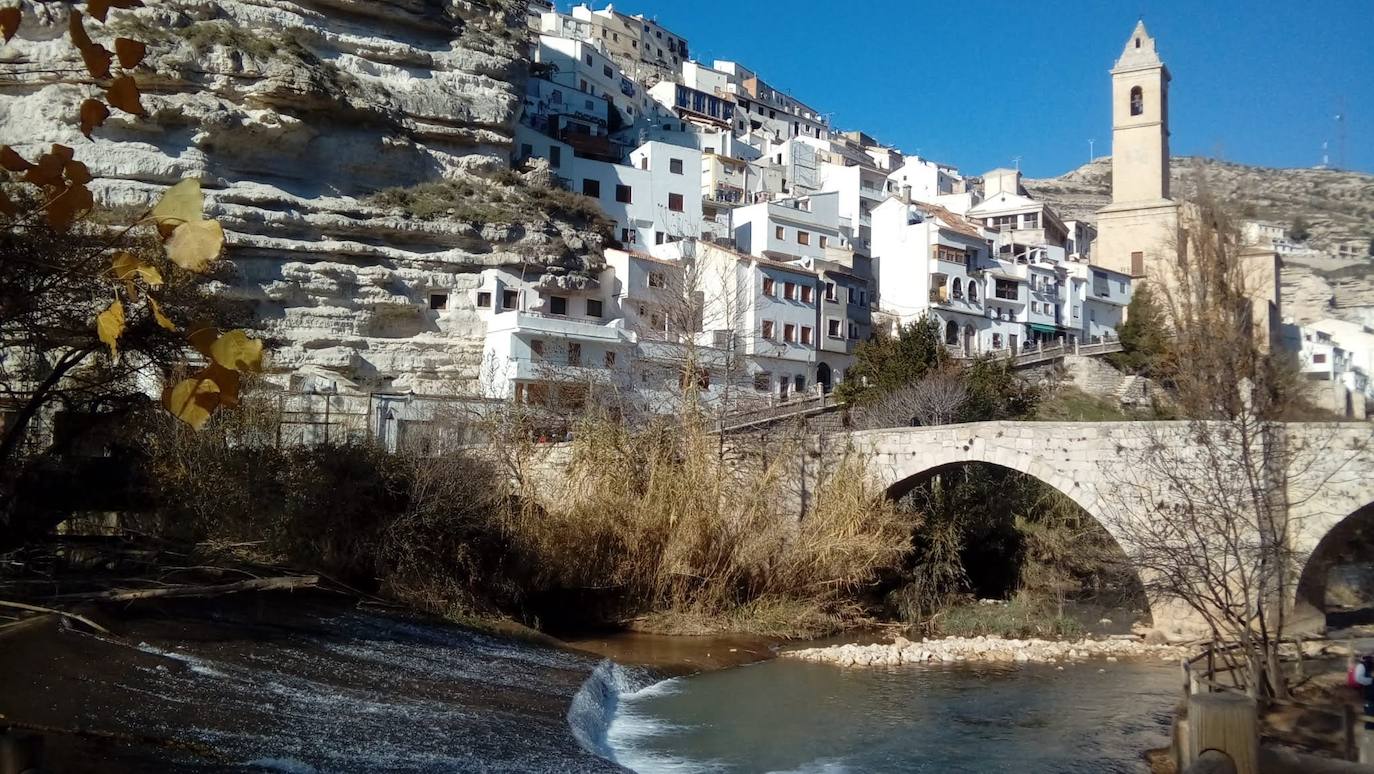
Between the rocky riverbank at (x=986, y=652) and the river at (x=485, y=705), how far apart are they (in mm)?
610

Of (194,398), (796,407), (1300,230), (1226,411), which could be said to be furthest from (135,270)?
(1300,230)

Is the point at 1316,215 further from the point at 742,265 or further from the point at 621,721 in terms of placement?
the point at 621,721

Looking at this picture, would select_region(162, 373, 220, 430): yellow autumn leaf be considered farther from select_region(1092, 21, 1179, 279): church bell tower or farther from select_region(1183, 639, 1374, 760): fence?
select_region(1092, 21, 1179, 279): church bell tower

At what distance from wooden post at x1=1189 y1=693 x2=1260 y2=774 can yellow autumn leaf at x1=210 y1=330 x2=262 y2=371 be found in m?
6.35

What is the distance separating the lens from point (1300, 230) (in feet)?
202

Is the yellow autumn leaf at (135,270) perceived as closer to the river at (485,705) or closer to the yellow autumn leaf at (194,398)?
the yellow autumn leaf at (194,398)

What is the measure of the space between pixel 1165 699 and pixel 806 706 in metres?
4.78

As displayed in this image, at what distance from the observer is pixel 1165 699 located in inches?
532

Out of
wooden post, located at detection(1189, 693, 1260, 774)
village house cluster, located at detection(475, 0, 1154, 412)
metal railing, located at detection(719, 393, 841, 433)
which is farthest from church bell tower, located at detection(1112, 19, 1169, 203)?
wooden post, located at detection(1189, 693, 1260, 774)

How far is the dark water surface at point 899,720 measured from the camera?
34.9ft

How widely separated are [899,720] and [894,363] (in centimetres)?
Answer: 1988

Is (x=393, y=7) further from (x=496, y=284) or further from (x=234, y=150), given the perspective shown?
(x=496, y=284)

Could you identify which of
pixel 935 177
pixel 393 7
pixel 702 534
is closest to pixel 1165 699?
pixel 702 534

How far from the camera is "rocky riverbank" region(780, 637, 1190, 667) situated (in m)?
16.1
